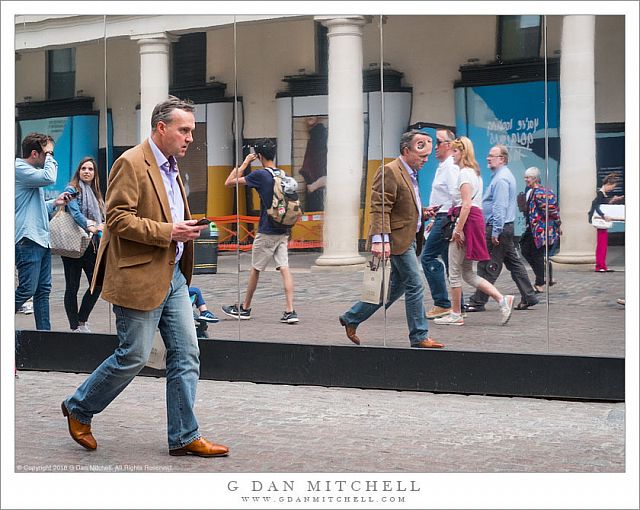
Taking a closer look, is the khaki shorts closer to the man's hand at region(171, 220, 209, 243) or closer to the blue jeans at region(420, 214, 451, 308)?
the blue jeans at region(420, 214, 451, 308)

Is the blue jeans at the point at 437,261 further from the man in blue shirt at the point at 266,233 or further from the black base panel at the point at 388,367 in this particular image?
the man in blue shirt at the point at 266,233

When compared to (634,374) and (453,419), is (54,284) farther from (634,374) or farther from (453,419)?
(634,374)

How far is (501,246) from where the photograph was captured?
745cm

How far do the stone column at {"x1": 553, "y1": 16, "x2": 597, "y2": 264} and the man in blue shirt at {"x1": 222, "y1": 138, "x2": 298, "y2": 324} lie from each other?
192cm

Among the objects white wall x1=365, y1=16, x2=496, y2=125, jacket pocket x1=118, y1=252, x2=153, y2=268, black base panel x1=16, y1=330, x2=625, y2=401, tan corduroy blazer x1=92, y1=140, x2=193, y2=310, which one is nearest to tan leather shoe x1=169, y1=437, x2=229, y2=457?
tan corduroy blazer x1=92, y1=140, x2=193, y2=310

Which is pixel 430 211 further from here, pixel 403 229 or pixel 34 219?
pixel 34 219

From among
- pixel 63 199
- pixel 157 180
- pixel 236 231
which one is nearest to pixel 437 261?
pixel 236 231

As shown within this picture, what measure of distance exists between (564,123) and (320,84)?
1.66 meters

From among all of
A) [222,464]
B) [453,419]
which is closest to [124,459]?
[222,464]

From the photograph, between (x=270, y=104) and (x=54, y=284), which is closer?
(x=270, y=104)

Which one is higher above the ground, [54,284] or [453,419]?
[54,284]

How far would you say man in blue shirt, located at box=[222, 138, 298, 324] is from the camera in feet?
25.7

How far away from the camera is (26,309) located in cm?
856

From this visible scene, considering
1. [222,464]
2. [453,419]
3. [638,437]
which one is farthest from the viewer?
[453,419]
